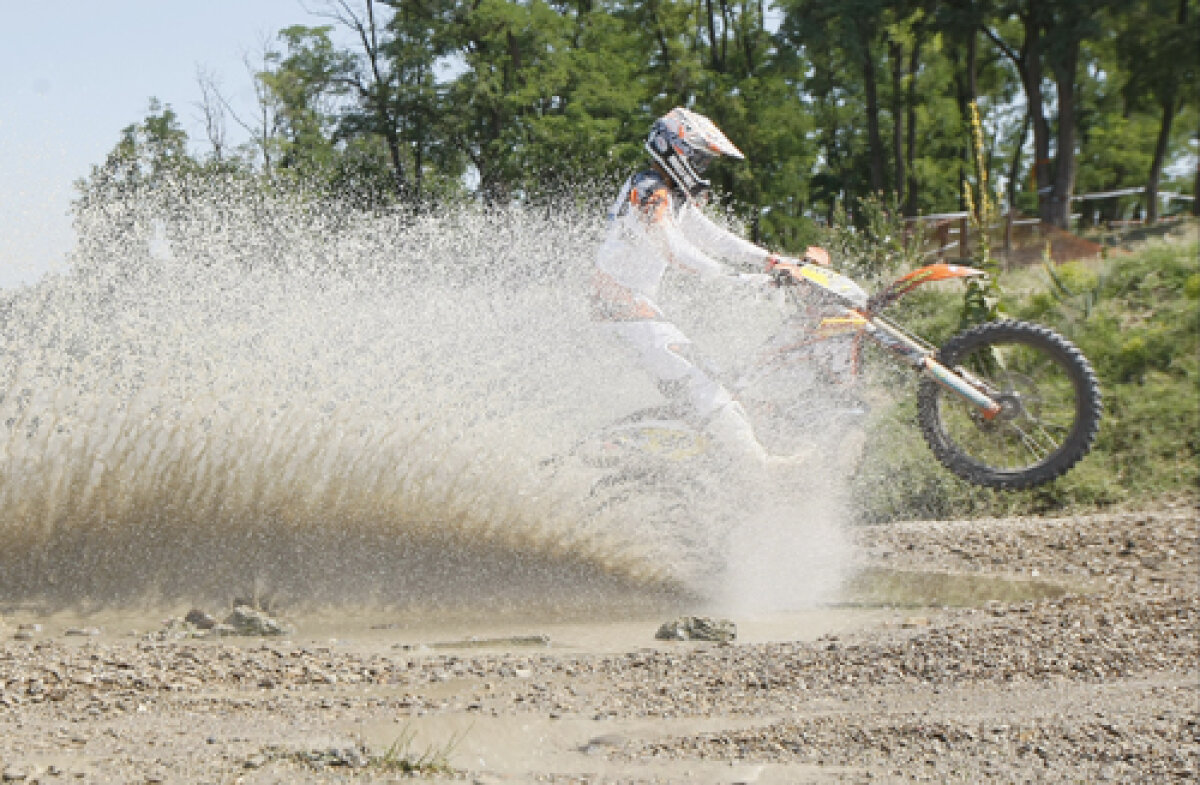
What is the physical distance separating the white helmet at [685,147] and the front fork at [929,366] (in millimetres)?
1524

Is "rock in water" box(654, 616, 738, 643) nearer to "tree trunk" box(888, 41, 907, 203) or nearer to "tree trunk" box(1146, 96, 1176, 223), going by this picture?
"tree trunk" box(1146, 96, 1176, 223)

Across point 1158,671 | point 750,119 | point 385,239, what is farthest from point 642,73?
point 1158,671

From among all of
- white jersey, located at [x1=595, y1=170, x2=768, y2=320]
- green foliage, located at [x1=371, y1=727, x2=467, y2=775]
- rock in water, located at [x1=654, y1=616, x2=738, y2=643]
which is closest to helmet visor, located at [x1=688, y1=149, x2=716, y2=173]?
white jersey, located at [x1=595, y1=170, x2=768, y2=320]

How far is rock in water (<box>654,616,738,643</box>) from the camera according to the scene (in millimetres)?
6406

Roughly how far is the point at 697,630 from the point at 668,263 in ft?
8.56

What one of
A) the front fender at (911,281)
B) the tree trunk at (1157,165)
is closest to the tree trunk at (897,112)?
the tree trunk at (1157,165)

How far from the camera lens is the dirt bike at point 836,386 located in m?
7.55

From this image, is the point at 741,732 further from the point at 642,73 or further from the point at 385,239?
the point at 642,73

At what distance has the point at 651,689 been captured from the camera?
5.18 meters

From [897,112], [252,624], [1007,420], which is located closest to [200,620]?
[252,624]

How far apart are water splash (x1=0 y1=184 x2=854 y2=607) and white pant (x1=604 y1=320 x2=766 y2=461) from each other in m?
0.28

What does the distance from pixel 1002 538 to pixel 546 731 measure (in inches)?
242

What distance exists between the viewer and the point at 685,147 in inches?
300

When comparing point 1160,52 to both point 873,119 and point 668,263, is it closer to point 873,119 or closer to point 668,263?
point 873,119
